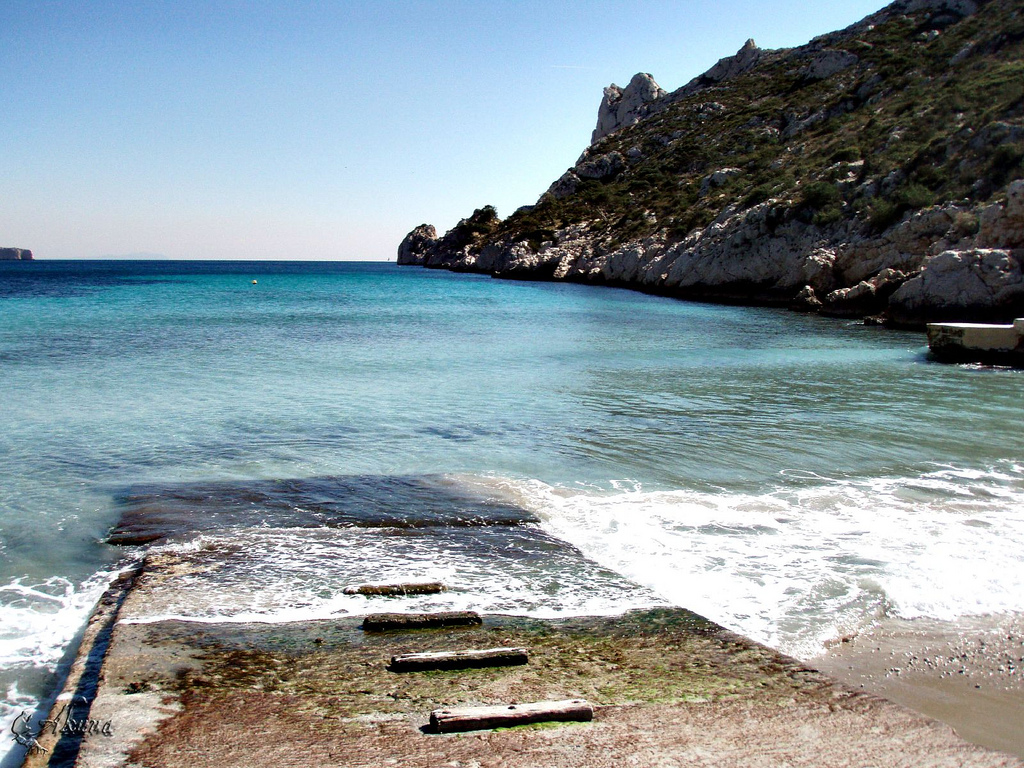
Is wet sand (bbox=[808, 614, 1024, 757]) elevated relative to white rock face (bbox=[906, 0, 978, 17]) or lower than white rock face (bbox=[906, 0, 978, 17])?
lower

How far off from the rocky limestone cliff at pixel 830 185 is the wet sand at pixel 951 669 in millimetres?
23067

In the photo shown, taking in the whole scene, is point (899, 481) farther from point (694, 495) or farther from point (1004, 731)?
point (1004, 731)

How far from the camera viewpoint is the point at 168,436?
39.0 feet

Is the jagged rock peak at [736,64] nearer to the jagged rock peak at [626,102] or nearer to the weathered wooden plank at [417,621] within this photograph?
the jagged rock peak at [626,102]

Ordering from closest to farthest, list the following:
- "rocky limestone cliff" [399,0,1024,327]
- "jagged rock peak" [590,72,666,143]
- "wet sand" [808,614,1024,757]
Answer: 1. "wet sand" [808,614,1024,757]
2. "rocky limestone cliff" [399,0,1024,327]
3. "jagged rock peak" [590,72,666,143]

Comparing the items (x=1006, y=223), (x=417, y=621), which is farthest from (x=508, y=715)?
(x=1006, y=223)

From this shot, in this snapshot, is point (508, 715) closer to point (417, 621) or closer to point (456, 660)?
point (456, 660)

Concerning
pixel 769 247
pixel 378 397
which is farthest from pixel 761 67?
pixel 378 397

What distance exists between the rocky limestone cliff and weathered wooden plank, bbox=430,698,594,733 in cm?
2589

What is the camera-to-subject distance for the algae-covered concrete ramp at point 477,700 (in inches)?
157

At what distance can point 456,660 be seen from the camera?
16.3ft

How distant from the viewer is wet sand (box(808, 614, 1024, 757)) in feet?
15.1

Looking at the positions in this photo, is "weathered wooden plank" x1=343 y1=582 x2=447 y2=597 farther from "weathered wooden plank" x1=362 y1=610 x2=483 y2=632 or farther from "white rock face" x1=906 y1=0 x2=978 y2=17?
"white rock face" x1=906 y1=0 x2=978 y2=17

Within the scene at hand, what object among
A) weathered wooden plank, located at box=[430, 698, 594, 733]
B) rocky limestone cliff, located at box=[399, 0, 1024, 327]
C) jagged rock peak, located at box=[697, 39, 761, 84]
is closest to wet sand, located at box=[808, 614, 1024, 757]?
weathered wooden plank, located at box=[430, 698, 594, 733]
